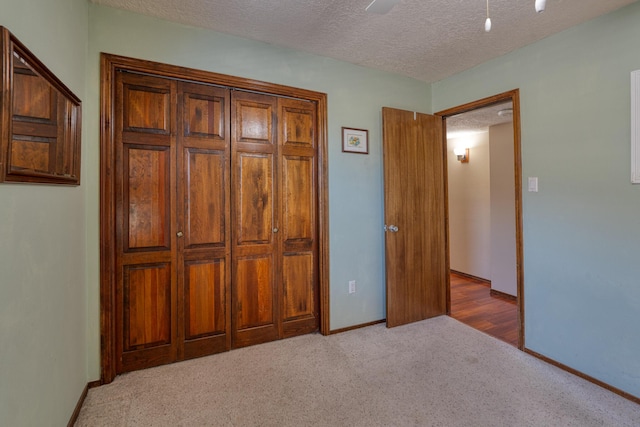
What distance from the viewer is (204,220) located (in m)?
2.30

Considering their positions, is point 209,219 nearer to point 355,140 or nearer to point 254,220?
point 254,220

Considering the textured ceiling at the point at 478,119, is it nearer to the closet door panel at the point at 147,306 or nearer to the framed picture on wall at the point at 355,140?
the framed picture on wall at the point at 355,140

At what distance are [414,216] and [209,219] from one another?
2009mm

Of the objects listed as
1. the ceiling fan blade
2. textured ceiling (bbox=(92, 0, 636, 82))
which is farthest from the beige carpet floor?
textured ceiling (bbox=(92, 0, 636, 82))

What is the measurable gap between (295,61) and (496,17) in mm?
1566

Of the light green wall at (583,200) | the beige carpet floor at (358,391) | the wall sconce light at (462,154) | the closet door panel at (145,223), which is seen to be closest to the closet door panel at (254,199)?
the closet door panel at (145,223)

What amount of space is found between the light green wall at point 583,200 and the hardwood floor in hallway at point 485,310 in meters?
0.45

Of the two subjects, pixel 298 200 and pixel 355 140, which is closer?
pixel 298 200

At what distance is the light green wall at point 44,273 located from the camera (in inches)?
41.6

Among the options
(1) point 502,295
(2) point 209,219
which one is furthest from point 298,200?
(1) point 502,295

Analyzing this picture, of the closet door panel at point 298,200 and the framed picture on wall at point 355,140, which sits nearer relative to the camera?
the closet door panel at point 298,200

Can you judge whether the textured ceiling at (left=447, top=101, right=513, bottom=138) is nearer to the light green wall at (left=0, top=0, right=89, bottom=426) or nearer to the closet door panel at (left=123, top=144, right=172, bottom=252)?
the closet door panel at (left=123, top=144, right=172, bottom=252)

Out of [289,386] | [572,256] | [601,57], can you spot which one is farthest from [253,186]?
[601,57]

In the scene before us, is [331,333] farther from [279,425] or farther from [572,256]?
[572,256]
